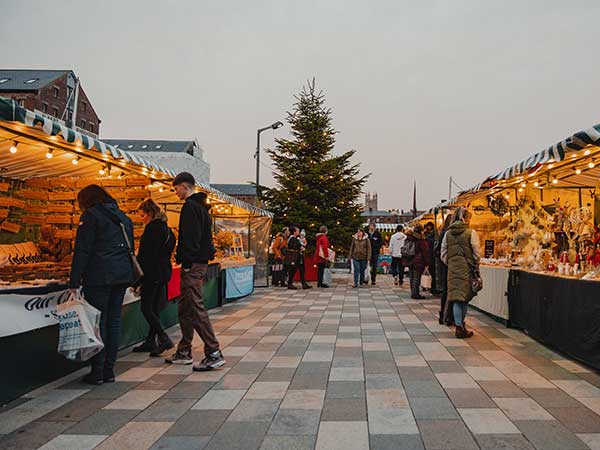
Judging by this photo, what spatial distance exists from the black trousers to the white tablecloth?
16.5 feet

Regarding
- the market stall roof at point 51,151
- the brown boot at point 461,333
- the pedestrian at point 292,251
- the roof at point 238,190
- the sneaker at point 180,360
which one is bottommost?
the sneaker at point 180,360

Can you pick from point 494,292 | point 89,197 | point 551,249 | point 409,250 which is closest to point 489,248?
point 409,250

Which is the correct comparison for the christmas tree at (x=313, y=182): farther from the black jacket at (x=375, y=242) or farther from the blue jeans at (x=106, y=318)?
the blue jeans at (x=106, y=318)

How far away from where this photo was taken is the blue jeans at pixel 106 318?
452 cm

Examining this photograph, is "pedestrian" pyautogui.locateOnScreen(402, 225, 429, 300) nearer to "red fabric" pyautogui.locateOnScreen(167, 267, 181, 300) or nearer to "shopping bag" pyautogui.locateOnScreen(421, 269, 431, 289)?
"shopping bag" pyautogui.locateOnScreen(421, 269, 431, 289)

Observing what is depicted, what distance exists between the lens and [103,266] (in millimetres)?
4508

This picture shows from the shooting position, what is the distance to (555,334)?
572cm

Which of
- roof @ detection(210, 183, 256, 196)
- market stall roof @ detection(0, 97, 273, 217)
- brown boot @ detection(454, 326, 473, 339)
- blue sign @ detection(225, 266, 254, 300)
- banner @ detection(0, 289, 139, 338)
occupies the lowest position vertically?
brown boot @ detection(454, 326, 473, 339)

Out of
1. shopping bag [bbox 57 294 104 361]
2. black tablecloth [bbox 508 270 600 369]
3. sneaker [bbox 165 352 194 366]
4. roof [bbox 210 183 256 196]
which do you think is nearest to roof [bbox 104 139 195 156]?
roof [bbox 210 183 256 196]

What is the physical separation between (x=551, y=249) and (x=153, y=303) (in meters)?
5.37

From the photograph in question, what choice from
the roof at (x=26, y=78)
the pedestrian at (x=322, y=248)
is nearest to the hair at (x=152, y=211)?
the pedestrian at (x=322, y=248)

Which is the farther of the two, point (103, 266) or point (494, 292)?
point (494, 292)

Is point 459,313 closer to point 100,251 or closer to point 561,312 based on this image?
point 561,312

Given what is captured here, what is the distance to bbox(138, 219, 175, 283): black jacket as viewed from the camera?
225 inches
